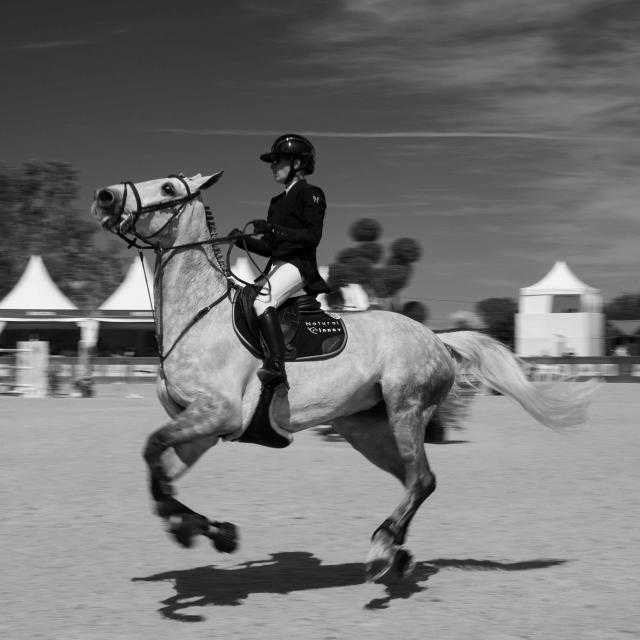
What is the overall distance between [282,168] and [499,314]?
200 feet

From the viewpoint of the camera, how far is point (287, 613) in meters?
5.27

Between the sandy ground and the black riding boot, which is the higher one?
the black riding boot

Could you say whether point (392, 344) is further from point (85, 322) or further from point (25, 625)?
point (85, 322)

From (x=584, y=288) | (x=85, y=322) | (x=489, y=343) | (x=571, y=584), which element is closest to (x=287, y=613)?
(x=571, y=584)

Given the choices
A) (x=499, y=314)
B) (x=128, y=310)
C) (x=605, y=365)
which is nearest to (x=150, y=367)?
(x=128, y=310)

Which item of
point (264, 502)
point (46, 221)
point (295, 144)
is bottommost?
point (264, 502)

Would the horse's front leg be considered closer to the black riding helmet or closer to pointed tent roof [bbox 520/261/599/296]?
the black riding helmet

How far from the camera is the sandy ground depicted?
5090 mm

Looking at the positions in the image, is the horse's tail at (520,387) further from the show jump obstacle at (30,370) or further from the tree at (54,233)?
the tree at (54,233)

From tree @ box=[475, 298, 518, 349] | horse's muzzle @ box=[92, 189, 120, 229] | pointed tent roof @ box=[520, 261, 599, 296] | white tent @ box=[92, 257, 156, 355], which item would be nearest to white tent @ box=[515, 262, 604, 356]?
pointed tent roof @ box=[520, 261, 599, 296]

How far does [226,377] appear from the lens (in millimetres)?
5578

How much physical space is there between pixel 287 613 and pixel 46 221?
57421mm

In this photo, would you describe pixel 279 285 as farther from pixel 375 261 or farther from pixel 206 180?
pixel 375 261

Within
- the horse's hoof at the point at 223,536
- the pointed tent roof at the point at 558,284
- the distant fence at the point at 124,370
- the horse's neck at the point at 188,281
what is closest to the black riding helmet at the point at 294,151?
the horse's neck at the point at 188,281
